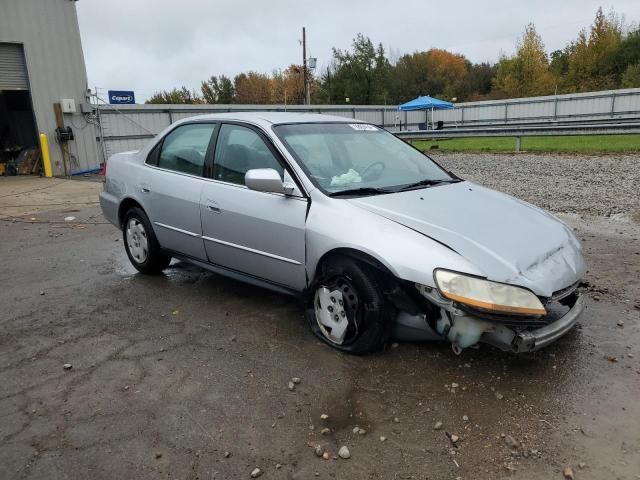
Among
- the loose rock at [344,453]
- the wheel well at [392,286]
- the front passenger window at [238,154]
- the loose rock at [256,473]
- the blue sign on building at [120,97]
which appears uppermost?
the blue sign on building at [120,97]

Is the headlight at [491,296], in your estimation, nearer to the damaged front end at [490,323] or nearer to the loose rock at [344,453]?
the damaged front end at [490,323]

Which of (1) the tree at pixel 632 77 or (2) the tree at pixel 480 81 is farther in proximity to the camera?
(2) the tree at pixel 480 81

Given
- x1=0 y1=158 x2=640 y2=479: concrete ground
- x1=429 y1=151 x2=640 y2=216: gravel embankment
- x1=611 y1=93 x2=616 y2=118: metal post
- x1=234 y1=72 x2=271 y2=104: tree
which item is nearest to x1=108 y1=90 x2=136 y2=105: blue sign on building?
x1=429 y1=151 x2=640 y2=216: gravel embankment

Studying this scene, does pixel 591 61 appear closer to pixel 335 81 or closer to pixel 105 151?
pixel 335 81

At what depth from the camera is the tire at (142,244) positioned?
487cm

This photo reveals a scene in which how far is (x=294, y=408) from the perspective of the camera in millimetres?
2807

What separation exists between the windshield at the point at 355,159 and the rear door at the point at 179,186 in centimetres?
89

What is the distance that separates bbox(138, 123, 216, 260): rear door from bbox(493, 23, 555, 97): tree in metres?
43.9

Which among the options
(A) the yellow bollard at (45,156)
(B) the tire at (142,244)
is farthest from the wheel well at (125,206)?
(A) the yellow bollard at (45,156)

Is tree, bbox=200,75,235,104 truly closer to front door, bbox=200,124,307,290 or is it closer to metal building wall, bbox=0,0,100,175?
metal building wall, bbox=0,0,100,175

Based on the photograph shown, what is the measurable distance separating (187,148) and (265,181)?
1.41 m

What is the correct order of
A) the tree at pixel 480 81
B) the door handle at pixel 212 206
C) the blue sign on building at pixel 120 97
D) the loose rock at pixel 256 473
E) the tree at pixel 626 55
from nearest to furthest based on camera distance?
the loose rock at pixel 256 473, the door handle at pixel 212 206, the blue sign on building at pixel 120 97, the tree at pixel 626 55, the tree at pixel 480 81

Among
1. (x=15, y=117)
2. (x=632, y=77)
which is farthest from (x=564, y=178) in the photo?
(x=632, y=77)

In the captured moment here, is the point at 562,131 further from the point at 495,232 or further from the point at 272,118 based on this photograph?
the point at 495,232
